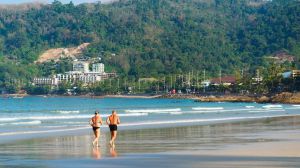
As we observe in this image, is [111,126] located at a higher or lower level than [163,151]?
higher

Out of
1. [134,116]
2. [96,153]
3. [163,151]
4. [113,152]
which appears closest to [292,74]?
[134,116]

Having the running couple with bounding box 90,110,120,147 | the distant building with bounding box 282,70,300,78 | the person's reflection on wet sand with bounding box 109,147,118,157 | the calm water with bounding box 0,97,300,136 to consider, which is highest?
the distant building with bounding box 282,70,300,78

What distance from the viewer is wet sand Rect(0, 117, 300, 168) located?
22719 mm

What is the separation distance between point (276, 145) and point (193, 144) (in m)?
3.33

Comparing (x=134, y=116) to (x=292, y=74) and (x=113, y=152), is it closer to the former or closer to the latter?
(x=113, y=152)

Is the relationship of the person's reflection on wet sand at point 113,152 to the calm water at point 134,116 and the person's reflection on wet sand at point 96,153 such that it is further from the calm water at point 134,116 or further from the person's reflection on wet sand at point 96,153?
the calm water at point 134,116

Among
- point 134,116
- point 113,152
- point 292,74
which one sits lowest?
point 134,116

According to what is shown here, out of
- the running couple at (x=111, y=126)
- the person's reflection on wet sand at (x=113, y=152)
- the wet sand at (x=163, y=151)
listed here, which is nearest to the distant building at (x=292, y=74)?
the wet sand at (x=163, y=151)

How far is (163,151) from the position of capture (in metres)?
26.6

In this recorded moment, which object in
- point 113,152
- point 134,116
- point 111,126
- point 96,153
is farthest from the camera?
point 134,116

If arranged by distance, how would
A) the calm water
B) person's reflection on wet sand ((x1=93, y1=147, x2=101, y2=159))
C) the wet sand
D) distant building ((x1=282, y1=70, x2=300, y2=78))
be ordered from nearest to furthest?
1. the wet sand
2. person's reflection on wet sand ((x1=93, y1=147, x2=101, y2=159))
3. the calm water
4. distant building ((x1=282, y1=70, x2=300, y2=78))

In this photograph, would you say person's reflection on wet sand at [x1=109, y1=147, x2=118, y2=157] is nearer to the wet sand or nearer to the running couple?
the wet sand

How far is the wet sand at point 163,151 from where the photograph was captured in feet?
74.5

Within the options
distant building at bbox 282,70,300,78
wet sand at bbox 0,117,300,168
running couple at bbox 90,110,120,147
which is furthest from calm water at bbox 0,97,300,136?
distant building at bbox 282,70,300,78
